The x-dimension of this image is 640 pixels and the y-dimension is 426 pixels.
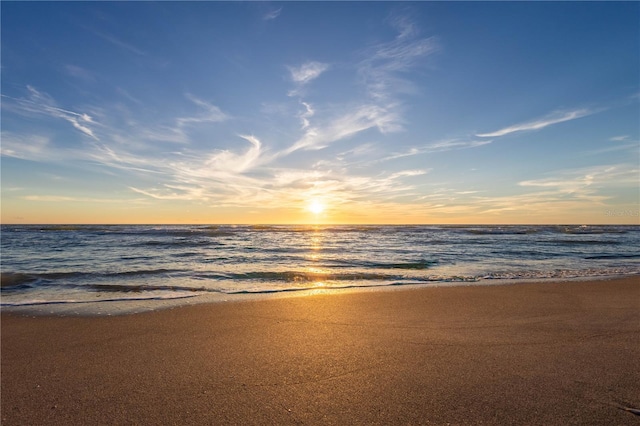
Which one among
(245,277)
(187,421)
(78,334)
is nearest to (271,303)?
(78,334)

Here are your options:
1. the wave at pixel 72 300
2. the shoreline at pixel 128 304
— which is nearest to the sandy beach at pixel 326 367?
the shoreline at pixel 128 304

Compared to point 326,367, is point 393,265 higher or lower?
lower

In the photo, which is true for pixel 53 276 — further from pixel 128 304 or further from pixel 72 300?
pixel 128 304

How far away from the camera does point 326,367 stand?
466cm

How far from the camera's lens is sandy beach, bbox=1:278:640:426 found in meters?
3.61

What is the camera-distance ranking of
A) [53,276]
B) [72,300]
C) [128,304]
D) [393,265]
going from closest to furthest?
[128,304] → [72,300] → [53,276] → [393,265]

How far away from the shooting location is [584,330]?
621cm

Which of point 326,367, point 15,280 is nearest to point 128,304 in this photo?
point 326,367

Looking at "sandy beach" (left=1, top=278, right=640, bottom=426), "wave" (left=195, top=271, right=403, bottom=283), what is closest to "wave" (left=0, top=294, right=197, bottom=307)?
"sandy beach" (left=1, top=278, right=640, bottom=426)

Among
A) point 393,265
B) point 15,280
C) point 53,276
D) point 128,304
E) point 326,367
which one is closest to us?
point 326,367

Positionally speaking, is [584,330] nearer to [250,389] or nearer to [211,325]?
[250,389]

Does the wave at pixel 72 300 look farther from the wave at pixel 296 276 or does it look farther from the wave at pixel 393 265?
the wave at pixel 393 265

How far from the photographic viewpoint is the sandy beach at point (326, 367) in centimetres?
361

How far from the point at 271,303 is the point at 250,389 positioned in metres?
4.64
